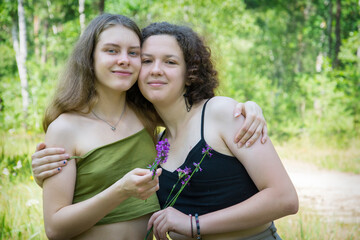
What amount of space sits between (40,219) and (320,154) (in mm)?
5497

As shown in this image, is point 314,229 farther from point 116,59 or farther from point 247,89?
point 247,89

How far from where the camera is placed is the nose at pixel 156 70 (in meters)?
2.21

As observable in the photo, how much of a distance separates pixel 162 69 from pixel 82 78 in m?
0.51

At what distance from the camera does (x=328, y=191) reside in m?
5.38

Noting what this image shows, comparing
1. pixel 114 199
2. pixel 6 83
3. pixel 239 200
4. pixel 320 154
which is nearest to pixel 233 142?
pixel 239 200

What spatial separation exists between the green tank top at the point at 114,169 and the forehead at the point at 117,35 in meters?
0.62

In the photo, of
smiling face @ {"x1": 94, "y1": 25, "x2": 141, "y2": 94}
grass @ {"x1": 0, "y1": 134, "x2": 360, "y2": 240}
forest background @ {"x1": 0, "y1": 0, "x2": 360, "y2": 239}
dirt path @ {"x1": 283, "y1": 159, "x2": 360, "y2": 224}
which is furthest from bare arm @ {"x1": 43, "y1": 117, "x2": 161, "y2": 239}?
dirt path @ {"x1": 283, "y1": 159, "x2": 360, "y2": 224}

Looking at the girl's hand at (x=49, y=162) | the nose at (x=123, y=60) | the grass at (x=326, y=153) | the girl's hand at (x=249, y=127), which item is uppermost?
the nose at (x=123, y=60)

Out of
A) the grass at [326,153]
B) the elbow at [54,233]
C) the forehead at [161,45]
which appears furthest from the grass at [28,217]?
the grass at [326,153]

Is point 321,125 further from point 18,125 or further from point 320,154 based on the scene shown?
point 18,125

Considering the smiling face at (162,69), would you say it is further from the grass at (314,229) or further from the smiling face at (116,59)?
the grass at (314,229)

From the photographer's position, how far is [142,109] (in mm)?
2598

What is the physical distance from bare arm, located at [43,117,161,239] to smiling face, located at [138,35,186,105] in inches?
23.7

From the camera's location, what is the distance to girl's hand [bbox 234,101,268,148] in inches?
76.4
